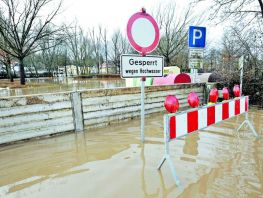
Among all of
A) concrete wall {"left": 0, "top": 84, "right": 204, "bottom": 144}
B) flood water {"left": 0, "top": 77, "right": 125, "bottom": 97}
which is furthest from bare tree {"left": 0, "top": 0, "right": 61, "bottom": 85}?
concrete wall {"left": 0, "top": 84, "right": 204, "bottom": 144}

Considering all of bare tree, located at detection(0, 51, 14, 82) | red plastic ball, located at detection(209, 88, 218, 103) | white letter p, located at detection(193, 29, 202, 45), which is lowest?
red plastic ball, located at detection(209, 88, 218, 103)

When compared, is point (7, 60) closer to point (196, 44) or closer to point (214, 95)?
point (196, 44)

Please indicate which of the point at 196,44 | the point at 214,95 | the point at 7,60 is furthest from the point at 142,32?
the point at 7,60

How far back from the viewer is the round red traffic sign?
13.3 feet

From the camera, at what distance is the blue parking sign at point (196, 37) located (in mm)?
6449

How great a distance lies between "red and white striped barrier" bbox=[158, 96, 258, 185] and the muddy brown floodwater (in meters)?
0.36

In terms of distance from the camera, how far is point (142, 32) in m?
4.21

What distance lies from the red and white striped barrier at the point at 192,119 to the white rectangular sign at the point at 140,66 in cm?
127

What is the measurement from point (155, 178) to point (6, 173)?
7.22ft

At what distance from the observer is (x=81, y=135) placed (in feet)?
17.0

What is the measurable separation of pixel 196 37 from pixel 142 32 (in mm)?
2898

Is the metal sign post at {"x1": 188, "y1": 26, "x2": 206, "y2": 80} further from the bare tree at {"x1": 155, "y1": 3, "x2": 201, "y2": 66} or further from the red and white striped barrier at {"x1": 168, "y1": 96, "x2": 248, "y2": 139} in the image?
the bare tree at {"x1": 155, "y1": 3, "x2": 201, "y2": 66}

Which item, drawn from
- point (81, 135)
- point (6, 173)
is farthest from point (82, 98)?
point (6, 173)

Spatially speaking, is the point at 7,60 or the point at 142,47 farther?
the point at 7,60
